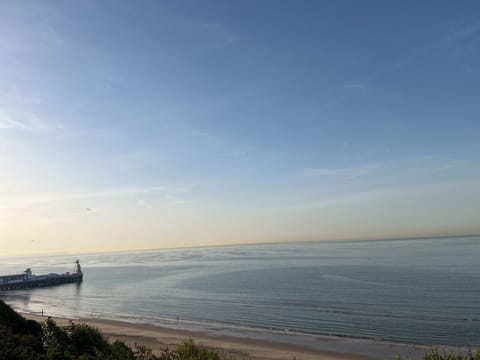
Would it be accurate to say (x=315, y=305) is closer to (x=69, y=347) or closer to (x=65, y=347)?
(x=69, y=347)

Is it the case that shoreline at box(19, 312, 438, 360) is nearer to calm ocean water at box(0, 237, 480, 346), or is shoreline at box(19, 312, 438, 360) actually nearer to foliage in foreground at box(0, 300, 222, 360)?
→ calm ocean water at box(0, 237, 480, 346)

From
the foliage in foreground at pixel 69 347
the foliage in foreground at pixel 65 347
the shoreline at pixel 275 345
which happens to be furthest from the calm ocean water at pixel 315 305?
the foliage in foreground at pixel 65 347

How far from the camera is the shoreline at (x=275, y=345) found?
2930 centimetres

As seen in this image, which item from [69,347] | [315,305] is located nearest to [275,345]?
[315,305]

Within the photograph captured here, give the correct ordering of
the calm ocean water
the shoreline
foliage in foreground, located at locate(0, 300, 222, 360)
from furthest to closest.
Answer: the calm ocean water < the shoreline < foliage in foreground, located at locate(0, 300, 222, 360)

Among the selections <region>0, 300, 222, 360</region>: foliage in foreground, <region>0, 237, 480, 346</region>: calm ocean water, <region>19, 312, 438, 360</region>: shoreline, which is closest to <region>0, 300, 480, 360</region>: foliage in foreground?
<region>0, 300, 222, 360</region>: foliage in foreground

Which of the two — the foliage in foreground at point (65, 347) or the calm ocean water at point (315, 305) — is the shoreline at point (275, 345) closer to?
the calm ocean water at point (315, 305)

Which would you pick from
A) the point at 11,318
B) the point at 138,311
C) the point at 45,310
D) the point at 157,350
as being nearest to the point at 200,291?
the point at 138,311

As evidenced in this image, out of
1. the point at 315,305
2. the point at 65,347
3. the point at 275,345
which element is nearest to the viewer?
the point at 65,347

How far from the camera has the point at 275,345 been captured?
33.2 metres

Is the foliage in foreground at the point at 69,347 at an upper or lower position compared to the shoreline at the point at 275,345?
upper

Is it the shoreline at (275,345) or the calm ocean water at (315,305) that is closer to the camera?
the shoreline at (275,345)

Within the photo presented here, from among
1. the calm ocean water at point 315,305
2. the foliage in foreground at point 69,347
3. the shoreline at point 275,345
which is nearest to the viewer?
the foliage in foreground at point 69,347

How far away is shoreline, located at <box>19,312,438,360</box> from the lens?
29297 mm
